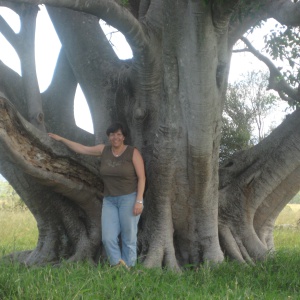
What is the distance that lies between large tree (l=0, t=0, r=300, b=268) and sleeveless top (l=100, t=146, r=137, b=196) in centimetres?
47

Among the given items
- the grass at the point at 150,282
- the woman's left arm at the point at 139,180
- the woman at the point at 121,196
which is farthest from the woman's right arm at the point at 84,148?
the grass at the point at 150,282

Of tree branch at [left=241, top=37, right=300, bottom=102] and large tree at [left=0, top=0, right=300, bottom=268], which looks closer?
large tree at [left=0, top=0, right=300, bottom=268]

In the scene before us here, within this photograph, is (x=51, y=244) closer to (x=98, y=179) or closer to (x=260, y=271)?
(x=98, y=179)

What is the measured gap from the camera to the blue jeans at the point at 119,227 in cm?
616

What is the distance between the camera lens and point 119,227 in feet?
20.6

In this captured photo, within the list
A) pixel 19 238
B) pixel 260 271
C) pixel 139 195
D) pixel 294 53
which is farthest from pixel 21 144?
pixel 19 238

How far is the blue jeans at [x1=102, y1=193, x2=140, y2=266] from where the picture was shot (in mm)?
6156

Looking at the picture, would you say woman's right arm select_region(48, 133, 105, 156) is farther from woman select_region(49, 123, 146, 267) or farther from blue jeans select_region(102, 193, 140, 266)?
blue jeans select_region(102, 193, 140, 266)

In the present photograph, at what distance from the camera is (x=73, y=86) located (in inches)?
312

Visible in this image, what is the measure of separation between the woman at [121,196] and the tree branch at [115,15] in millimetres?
911

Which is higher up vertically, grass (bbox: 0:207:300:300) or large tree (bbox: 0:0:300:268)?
large tree (bbox: 0:0:300:268)

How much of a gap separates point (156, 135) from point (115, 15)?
1553 millimetres

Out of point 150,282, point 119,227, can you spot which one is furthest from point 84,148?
point 150,282

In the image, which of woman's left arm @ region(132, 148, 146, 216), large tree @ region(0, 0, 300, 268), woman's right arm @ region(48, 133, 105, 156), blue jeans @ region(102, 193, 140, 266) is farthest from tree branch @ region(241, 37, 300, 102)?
blue jeans @ region(102, 193, 140, 266)
